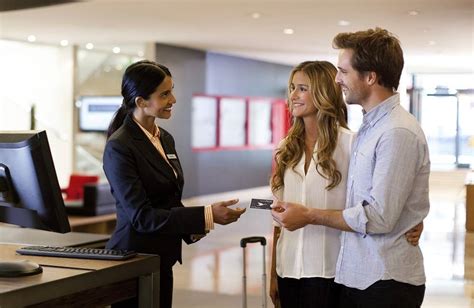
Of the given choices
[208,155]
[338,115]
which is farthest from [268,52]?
[338,115]

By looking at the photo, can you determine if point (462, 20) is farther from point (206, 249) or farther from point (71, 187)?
point (71, 187)

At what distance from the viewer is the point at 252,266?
27.3 feet

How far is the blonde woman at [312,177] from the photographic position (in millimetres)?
2975

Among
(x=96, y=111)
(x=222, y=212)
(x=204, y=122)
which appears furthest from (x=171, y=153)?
(x=204, y=122)

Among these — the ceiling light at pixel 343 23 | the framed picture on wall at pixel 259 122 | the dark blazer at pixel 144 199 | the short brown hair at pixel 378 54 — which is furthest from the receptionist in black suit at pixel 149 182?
the framed picture on wall at pixel 259 122

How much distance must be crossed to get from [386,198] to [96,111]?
1446 cm

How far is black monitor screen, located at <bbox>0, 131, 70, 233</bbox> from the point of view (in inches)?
103

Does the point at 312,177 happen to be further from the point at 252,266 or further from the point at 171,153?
the point at 252,266

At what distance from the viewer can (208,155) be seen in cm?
1728

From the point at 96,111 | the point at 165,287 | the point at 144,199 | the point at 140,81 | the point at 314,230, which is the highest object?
the point at 96,111

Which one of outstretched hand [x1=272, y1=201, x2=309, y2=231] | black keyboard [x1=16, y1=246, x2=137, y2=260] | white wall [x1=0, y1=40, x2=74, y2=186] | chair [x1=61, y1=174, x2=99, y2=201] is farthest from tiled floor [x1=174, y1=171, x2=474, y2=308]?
white wall [x1=0, y1=40, x2=74, y2=186]

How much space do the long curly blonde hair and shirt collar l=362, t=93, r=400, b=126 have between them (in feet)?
1.40

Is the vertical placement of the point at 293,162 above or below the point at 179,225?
above

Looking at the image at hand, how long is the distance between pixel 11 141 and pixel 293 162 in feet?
3.55
